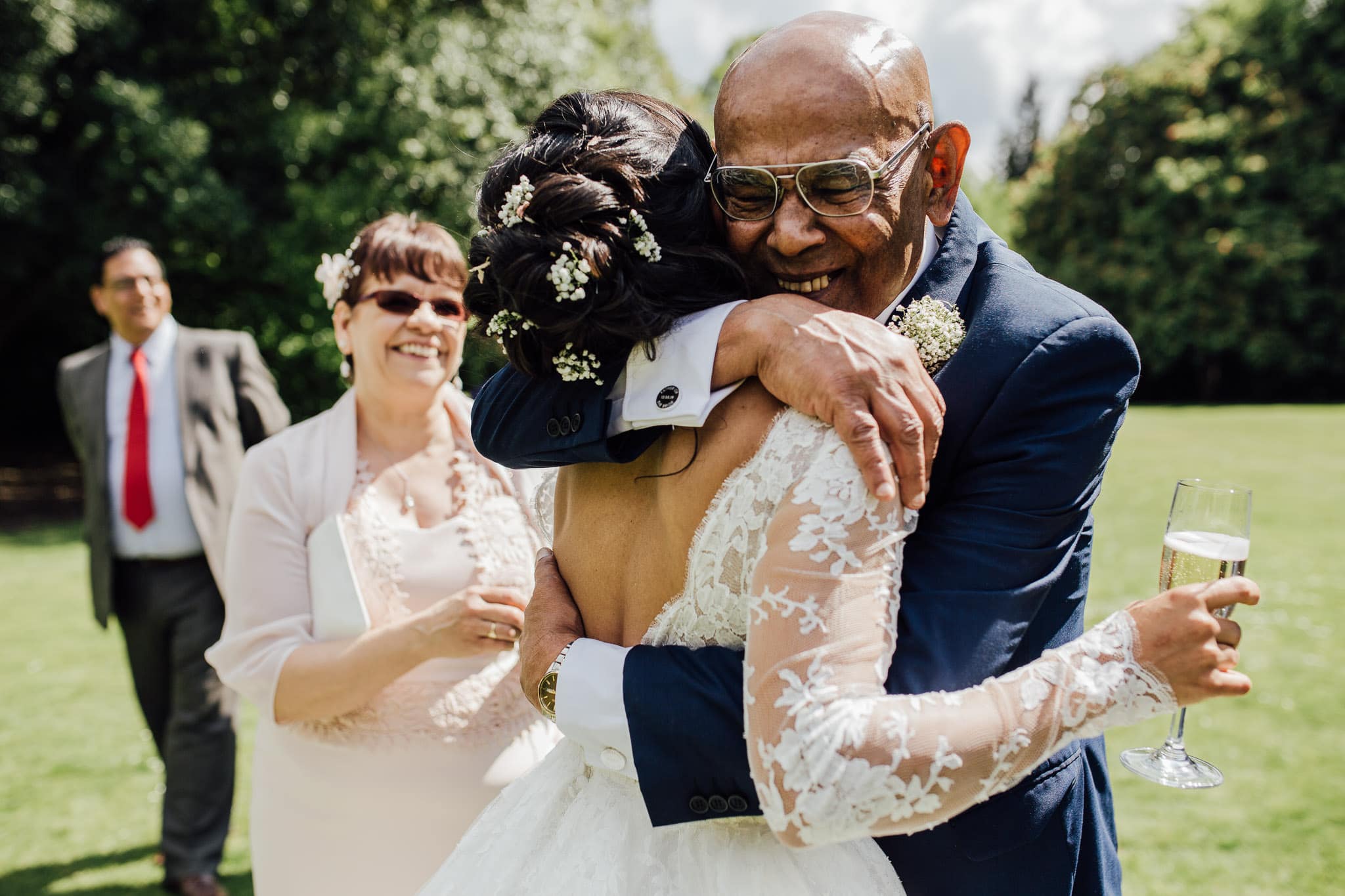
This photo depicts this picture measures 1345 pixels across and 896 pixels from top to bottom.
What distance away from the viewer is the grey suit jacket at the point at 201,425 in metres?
5.53

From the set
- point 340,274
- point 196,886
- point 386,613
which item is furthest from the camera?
point 196,886

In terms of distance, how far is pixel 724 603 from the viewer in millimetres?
1629

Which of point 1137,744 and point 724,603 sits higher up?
point 724,603

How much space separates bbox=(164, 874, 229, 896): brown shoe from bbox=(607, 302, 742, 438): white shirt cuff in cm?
443

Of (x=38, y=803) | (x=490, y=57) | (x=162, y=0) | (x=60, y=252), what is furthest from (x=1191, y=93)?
(x=38, y=803)

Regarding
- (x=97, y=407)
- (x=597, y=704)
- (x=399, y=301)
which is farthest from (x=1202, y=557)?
(x=97, y=407)

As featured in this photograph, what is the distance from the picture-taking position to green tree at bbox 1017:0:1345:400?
91.8ft

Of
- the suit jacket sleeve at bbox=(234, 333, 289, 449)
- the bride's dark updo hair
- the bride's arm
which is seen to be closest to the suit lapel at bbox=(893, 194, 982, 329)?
the bride's dark updo hair

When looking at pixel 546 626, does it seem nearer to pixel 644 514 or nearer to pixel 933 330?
pixel 644 514

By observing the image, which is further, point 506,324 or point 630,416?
point 506,324

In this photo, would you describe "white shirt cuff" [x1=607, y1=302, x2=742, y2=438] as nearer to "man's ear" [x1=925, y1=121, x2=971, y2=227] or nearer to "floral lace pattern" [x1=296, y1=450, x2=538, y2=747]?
"man's ear" [x1=925, y1=121, x2=971, y2=227]

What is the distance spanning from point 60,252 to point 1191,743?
17759 millimetres

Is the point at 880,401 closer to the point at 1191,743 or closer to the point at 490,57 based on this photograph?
the point at 1191,743

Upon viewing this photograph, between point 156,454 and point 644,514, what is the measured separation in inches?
196
